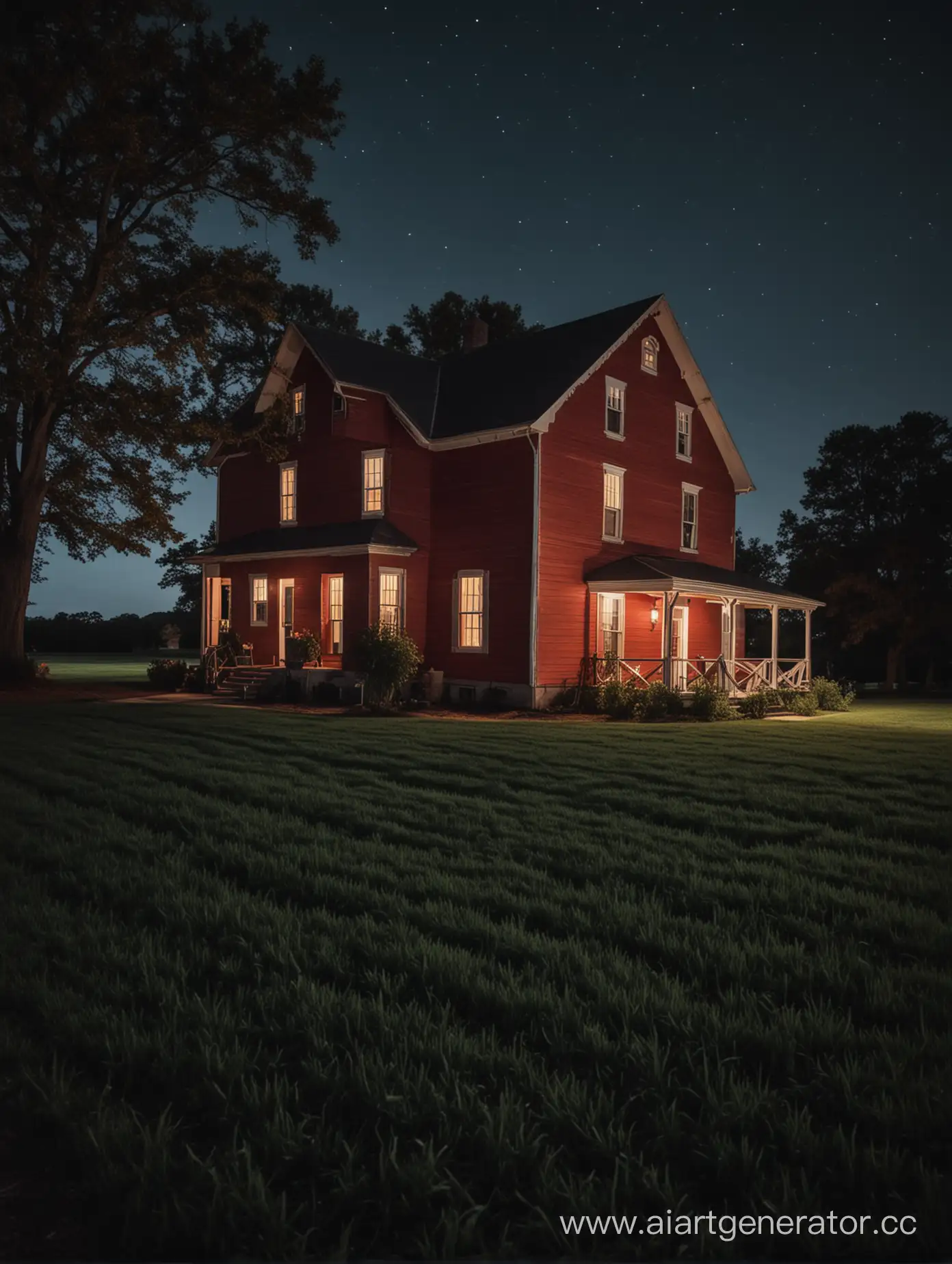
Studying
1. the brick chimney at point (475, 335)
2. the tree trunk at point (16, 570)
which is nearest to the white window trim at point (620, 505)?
the brick chimney at point (475, 335)

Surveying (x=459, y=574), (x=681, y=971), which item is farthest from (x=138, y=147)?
(x=681, y=971)

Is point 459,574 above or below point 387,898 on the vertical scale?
above

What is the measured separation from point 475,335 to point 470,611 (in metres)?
11.3

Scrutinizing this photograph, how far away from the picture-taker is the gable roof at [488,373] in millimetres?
22734

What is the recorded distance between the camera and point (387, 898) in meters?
4.96

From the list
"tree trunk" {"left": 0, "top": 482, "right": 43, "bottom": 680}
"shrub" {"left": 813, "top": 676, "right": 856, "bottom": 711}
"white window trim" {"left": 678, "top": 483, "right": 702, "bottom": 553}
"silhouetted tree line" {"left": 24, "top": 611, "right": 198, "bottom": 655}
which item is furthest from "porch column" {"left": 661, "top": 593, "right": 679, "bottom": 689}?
"silhouetted tree line" {"left": 24, "top": 611, "right": 198, "bottom": 655}

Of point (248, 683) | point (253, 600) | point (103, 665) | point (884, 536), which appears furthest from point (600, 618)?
point (103, 665)

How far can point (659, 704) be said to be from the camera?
20.3 meters

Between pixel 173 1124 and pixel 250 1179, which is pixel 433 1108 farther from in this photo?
pixel 173 1124

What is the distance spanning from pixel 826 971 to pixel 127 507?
25911 millimetres

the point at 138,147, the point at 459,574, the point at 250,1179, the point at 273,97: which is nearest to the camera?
the point at 250,1179

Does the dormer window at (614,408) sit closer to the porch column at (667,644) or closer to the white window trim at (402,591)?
the porch column at (667,644)

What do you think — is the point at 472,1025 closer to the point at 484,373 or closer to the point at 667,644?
the point at 667,644

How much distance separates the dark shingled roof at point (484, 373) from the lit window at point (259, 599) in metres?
6.98
